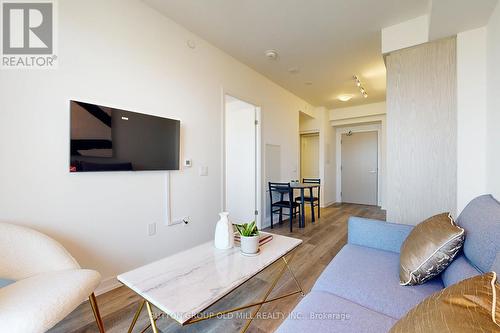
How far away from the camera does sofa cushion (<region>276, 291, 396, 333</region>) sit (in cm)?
89

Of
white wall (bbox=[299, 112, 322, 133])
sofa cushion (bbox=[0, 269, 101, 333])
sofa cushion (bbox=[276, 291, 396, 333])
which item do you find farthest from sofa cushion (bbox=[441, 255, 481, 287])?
white wall (bbox=[299, 112, 322, 133])

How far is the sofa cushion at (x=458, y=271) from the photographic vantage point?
0.97m

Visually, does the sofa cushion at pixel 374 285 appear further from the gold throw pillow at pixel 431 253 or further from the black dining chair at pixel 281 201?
the black dining chair at pixel 281 201

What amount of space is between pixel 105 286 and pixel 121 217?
0.59 metres

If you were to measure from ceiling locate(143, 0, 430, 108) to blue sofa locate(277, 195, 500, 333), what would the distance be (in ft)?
6.75

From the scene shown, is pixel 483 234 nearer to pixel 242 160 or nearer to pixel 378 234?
pixel 378 234

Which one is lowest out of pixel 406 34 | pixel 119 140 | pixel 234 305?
pixel 234 305

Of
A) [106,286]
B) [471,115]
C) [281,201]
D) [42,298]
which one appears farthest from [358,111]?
[42,298]

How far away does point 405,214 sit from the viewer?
237 cm

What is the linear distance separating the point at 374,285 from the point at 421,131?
73.0 inches

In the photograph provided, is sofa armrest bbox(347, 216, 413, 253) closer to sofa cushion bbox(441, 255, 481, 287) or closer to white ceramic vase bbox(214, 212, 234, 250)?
sofa cushion bbox(441, 255, 481, 287)

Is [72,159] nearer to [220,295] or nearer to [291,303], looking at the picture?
[220,295]

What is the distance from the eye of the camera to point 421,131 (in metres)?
2.27

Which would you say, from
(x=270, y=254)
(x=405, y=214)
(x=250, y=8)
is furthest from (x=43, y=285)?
(x=405, y=214)
